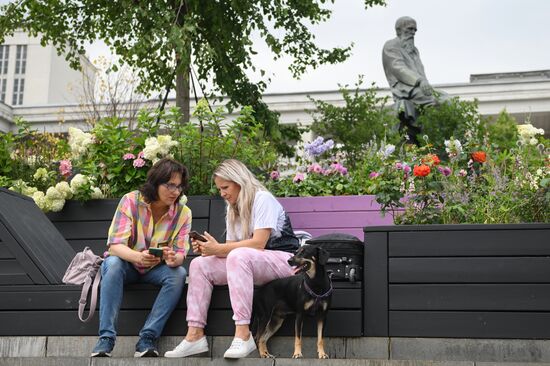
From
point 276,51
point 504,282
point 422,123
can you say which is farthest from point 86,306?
point 276,51

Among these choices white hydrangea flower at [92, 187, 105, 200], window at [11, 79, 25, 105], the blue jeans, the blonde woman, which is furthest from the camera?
window at [11, 79, 25, 105]

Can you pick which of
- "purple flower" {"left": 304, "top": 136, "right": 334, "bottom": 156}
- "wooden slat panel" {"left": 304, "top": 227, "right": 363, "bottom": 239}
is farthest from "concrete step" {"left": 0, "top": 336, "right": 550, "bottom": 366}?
"purple flower" {"left": 304, "top": 136, "right": 334, "bottom": 156}

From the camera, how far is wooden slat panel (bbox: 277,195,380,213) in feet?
22.1

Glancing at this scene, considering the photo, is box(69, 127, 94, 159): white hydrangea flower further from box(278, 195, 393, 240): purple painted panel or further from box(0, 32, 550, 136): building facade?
box(0, 32, 550, 136): building facade

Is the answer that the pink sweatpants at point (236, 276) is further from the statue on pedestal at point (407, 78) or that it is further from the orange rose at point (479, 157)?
the statue on pedestal at point (407, 78)

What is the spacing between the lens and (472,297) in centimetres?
462

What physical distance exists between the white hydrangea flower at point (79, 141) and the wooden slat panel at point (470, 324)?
3.36 meters

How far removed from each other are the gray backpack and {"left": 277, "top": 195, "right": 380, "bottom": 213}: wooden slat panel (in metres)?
2.15

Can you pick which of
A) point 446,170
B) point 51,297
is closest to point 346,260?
point 446,170

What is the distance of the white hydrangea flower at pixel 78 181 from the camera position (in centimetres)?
646

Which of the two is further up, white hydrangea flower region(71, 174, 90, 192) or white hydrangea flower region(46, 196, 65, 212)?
white hydrangea flower region(71, 174, 90, 192)

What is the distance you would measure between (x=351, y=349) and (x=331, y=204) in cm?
215

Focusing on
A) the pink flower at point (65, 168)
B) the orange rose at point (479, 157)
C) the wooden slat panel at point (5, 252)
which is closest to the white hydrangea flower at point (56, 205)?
the pink flower at point (65, 168)

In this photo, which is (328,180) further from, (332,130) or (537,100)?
→ (537,100)
